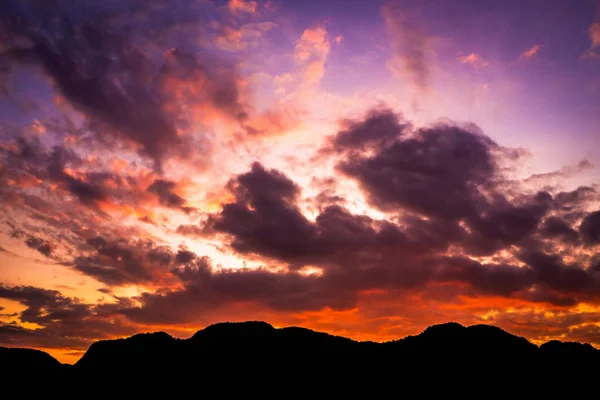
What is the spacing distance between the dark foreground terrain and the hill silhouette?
374 millimetres

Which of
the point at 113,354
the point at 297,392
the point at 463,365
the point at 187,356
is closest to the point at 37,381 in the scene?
the point at 113,354

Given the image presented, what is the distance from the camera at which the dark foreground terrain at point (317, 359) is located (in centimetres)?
15750

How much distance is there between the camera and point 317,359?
576 feet

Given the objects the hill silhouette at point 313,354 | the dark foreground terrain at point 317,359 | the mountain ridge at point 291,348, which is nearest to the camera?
the dark foreground terrain at point 317,359

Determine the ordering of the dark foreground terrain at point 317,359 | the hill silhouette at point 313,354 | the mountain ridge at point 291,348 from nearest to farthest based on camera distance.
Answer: the dark foreground terrain at point 317,359
the hill silhouette at point 313,354
the mountain ridge at point 291,348

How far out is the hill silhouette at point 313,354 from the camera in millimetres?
161125

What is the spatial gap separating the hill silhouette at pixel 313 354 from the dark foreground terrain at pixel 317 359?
37 cm

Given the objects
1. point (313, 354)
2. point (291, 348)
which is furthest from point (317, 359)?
point (291, 348)

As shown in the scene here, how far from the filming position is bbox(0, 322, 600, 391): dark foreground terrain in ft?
517

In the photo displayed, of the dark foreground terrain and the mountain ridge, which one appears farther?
the mountain ridge

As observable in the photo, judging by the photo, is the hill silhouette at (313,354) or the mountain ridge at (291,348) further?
the mountain ridge at (291,348)

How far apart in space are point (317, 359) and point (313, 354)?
3.22 metres

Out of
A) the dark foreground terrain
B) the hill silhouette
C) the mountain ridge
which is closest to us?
the dark foreground terrain

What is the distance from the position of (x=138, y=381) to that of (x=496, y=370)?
13239cm
